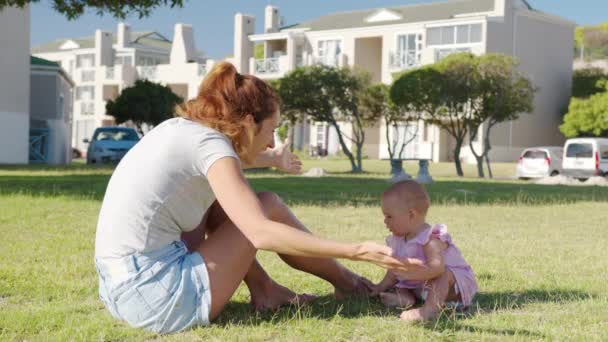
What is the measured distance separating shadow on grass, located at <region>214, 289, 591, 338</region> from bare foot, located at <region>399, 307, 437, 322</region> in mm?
49

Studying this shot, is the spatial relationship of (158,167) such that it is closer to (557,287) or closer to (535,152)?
(557,287)

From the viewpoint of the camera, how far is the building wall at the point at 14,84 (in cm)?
2928

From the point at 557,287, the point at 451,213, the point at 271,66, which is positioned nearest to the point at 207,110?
the point at 557,287

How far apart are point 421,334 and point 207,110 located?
4.58 ft

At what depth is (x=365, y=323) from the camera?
403cm

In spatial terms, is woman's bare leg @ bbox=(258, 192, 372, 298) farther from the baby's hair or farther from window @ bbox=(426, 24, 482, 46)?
window @ bbox=(426, 24, 482, 46)

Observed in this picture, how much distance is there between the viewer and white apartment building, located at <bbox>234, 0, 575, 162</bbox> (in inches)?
1813

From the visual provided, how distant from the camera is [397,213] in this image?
4258 mm

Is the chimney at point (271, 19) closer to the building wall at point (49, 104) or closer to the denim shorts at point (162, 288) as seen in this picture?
the building wall at point (49, 104)

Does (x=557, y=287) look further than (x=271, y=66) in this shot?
No

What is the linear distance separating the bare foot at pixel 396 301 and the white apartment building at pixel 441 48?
123 ft

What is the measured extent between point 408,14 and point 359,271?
156ft

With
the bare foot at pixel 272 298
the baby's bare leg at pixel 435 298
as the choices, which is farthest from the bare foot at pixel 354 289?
the baby's bare leg at pixel 435 298

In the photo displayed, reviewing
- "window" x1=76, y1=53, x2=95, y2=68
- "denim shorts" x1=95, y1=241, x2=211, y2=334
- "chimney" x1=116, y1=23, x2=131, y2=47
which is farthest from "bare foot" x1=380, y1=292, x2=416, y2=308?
"window" x1=76, y1=53, x2=95, y2=68
